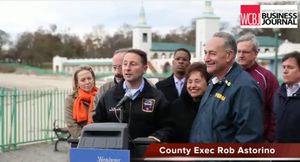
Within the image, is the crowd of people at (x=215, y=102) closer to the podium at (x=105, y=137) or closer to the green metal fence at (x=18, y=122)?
the podium at (x=105, y=137)

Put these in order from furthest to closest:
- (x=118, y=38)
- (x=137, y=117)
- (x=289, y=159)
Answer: (x=118, y=38) → (x=137, y=117) → (x=289, y=159)

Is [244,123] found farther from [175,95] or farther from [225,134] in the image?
[175,95]

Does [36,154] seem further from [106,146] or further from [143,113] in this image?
[106,146]

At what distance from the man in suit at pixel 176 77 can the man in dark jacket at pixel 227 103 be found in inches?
79.5

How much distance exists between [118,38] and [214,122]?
303 feet

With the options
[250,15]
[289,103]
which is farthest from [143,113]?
[250,15]

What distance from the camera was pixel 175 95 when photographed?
5.02m

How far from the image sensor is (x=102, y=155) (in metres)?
2.41

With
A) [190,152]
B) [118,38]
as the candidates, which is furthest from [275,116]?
[118,38]

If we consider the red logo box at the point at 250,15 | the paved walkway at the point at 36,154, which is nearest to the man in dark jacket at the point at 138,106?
the red logo box at the point at 250,15

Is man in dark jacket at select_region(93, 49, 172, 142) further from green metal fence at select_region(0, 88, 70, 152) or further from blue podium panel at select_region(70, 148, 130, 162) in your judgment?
green metal fence at select_region(0, 88, 70, 152)

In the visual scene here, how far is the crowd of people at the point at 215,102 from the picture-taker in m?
2.78

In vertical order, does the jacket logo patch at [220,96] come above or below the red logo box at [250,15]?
below

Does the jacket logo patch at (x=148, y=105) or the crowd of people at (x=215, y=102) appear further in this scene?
the jacket logo patch at (x=148, y=105)
